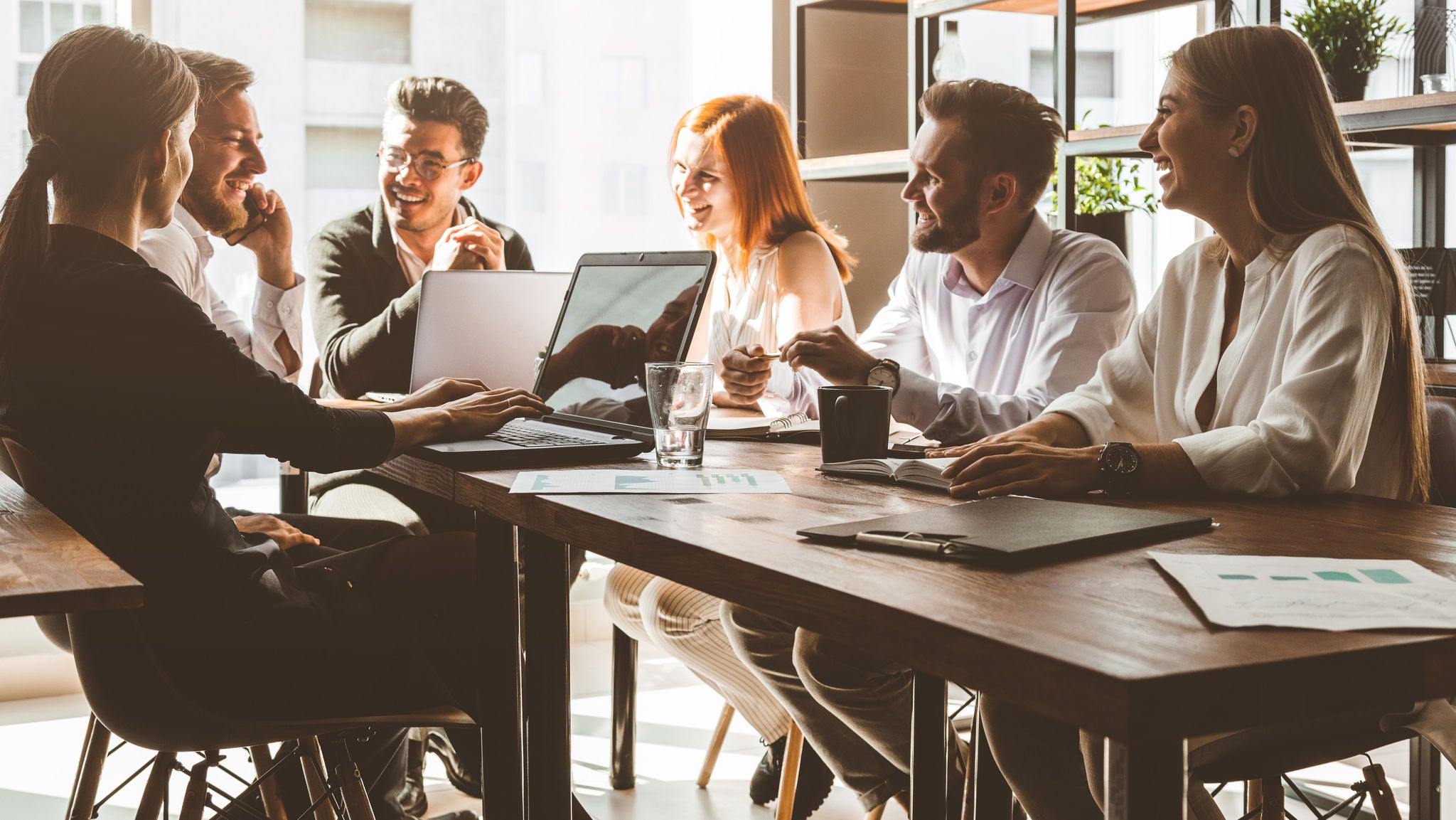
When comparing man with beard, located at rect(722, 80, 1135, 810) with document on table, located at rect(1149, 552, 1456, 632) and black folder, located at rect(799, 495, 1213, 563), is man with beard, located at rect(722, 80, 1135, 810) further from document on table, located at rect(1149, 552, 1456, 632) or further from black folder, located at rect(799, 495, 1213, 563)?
document on table, located at rect(1149, 552, 1456, 632)

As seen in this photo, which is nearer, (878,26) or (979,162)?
(979,162)

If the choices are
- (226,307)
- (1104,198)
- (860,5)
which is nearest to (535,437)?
(226,307)

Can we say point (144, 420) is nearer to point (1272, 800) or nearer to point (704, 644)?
point (704, 644)

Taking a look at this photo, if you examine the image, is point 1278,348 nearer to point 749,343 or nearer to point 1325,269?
point 1325,269

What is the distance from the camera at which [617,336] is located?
76.0 inches

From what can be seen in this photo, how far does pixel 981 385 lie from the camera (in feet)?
8.42

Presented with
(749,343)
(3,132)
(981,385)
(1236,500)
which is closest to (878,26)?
(749,343)

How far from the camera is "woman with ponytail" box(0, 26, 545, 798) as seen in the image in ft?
4.34

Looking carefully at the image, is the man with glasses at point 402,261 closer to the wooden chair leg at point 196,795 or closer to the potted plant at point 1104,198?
the wooden chair leg at point 196,795

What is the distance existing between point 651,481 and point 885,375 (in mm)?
753

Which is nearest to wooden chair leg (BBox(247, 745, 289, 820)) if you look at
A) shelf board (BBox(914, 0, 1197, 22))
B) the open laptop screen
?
the open laptop screen

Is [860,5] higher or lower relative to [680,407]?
higher

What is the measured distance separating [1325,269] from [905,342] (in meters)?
1.34

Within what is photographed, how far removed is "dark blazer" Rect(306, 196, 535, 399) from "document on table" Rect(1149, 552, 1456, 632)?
1917 mm
